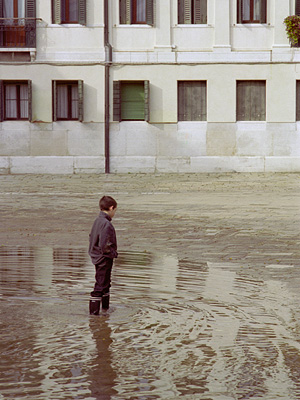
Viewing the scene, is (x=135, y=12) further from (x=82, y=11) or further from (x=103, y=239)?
(x=103, y=239)

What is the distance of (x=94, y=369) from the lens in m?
5.83

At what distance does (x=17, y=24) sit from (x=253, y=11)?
8200 mm

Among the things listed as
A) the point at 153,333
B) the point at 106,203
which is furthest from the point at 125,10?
the point at 153,333

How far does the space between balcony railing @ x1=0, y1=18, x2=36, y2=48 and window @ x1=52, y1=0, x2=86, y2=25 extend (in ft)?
2.72

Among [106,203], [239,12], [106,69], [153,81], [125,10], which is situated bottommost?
[106,203]

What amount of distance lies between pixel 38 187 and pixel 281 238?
13492 millimetres

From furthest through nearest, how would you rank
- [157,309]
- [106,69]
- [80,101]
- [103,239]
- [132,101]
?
[132,101] → [106,69] → [80,101] → [157,309] → [103,239]

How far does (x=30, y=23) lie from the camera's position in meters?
31.7

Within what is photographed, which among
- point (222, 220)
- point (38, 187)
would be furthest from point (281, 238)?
point (38, 187)

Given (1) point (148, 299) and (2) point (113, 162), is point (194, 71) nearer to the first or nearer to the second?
(2) point (113, 162)

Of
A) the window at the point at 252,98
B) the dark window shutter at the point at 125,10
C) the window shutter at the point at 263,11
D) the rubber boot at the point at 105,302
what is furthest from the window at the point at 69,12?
the rubber boot at the point at 105,302

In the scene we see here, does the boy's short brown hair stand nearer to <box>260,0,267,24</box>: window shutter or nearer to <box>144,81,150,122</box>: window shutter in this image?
<box>144,81,150,122</box>: window shutter

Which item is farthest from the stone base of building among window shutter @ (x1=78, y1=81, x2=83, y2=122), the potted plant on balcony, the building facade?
the potted plant on balcony

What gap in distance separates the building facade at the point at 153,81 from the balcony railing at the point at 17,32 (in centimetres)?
3
